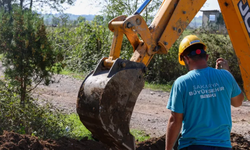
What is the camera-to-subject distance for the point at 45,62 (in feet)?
22.1

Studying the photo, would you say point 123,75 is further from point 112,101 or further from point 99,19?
point 99,19

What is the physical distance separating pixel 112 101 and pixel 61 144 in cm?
216

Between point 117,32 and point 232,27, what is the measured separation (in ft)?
7.62

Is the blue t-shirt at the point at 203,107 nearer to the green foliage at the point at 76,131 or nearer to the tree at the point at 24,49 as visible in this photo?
the green foliage at the point at 76,131

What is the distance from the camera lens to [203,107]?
10.4 feet

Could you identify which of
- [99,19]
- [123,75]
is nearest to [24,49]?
Answer: [123,75]

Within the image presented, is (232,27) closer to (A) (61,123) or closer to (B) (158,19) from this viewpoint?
(B) (158,19)

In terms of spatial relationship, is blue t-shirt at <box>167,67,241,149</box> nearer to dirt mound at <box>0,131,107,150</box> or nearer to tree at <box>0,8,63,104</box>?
dirt mound at <box>0,131,107,150</box>

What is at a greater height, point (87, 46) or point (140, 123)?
point (87, 46)

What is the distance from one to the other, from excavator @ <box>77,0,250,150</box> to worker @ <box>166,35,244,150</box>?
0.81m

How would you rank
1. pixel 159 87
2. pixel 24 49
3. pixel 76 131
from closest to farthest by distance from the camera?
pixel 24 49 → pixel 76 131 → pixel 159 87

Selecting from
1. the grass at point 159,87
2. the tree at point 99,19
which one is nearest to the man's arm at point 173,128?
the grass at point 159,87

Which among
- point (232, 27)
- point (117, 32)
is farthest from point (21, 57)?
point (232, 27)

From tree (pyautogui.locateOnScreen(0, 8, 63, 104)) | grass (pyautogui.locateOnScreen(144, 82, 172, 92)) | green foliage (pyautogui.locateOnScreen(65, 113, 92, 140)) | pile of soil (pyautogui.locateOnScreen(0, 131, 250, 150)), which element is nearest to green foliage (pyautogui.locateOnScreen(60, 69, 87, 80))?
grass (pyautogui.locateOnScreen(144, 82, 172, 92))
